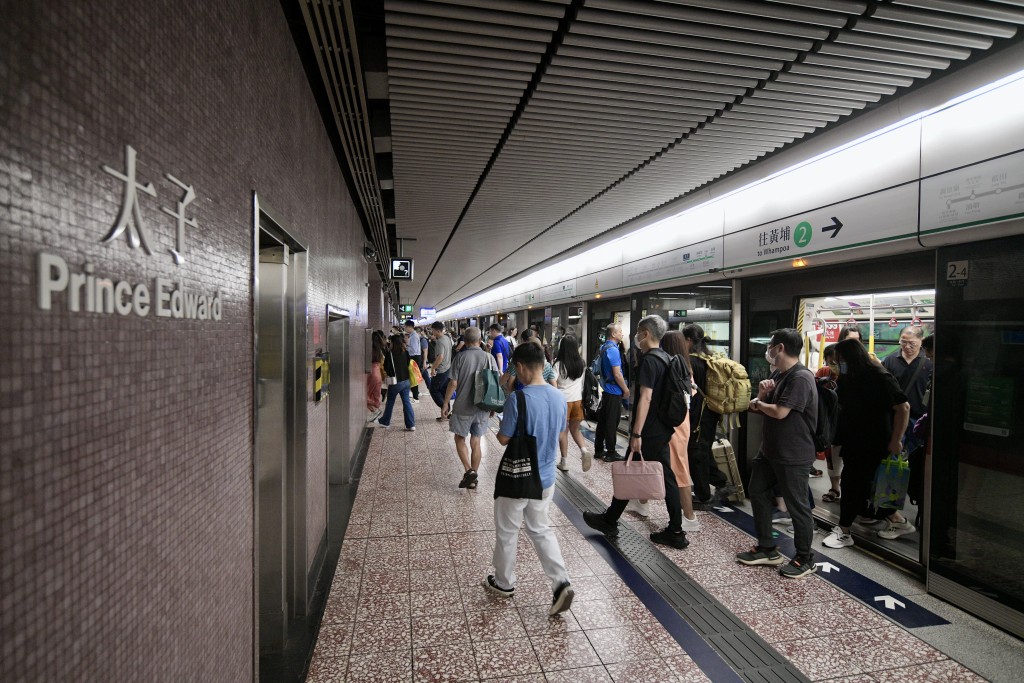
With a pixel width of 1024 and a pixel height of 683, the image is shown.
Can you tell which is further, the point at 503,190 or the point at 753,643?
the point at 503,190

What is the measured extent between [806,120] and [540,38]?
6.75ft

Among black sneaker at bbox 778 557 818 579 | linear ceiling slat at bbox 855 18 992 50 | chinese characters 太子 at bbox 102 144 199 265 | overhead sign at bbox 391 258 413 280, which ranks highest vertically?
linear ceiling slat at bbox 855 18 992 50

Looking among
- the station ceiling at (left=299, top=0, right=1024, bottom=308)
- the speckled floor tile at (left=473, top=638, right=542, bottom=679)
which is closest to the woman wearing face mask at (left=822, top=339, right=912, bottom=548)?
the station ceiling at (left=299, top=0, right=1024, bottom=308)

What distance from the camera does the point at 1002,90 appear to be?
2.84m

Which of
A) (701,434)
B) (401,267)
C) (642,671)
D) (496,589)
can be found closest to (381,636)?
(496,589)

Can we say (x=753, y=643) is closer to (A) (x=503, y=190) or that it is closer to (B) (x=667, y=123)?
(B) (x=667, y=123)

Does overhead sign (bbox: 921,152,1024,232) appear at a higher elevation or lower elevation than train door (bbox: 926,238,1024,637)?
higher

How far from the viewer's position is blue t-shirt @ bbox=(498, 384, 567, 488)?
9.80ft

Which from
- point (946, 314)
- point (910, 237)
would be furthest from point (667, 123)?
point (946, 314)

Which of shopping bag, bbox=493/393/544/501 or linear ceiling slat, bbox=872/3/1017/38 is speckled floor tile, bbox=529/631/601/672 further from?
linear ceiling slat, bbox=872/3/1017/38

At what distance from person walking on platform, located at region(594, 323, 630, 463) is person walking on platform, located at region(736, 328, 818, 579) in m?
2.46

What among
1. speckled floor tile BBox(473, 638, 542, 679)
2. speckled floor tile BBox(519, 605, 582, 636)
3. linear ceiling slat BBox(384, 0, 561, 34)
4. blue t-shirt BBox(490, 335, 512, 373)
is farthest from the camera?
blue t-shirt BBox(490, 335, 512, 373)

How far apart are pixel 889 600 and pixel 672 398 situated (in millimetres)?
1775

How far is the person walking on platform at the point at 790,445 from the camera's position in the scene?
137 inches
